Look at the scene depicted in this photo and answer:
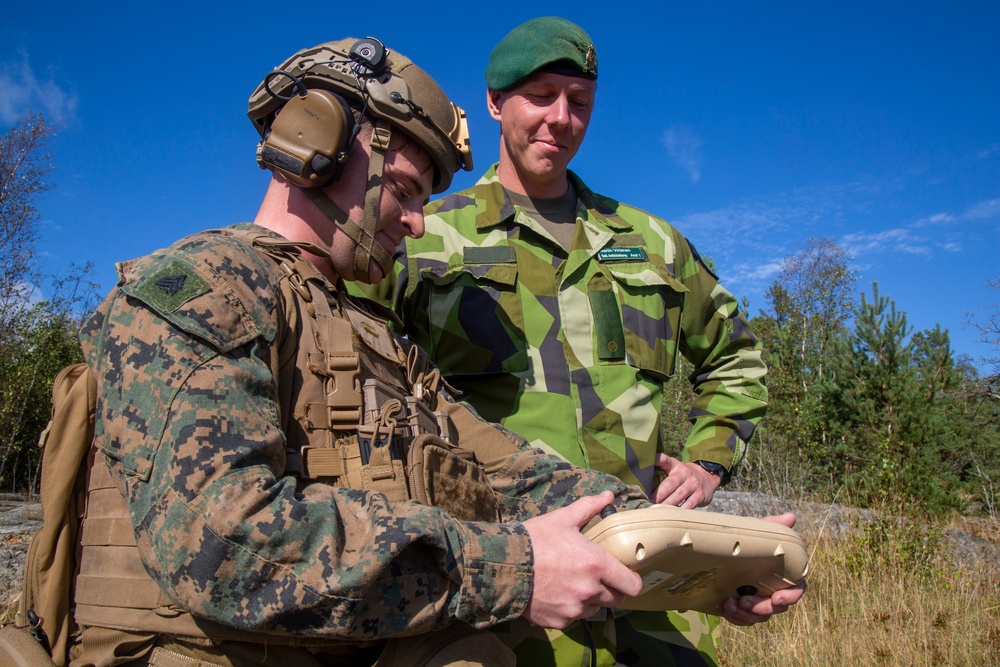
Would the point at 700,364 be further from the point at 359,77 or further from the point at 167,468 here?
the point at 167,468

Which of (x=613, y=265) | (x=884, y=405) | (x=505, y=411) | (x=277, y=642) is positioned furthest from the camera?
(x=884, y=405)

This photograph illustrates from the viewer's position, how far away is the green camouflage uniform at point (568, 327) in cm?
290

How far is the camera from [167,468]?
4.73 ft

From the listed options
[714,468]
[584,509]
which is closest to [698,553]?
[584,509]

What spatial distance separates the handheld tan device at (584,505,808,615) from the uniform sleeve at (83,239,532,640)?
25cm

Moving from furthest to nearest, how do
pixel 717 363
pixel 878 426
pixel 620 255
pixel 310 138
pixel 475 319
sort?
1. pixel 878 426
2. pixel 717 363
3. pixel 620 255
4. pixel 475 319
5. pixel 310 138

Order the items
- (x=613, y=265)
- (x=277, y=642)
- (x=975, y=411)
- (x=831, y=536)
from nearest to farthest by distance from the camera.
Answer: (x=277, y=642) < (x=613, y=265) < (x=831, y=536) < (x=975, y=411)

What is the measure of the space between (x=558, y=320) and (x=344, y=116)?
1304mm

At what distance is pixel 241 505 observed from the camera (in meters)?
1.42

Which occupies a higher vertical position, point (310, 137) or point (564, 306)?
point (310, 137)

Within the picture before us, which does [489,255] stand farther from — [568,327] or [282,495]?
[282,495]

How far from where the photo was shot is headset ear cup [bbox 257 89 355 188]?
2.05 meters

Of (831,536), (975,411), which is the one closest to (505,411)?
(831,536)

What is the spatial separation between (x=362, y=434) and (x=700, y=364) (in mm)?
2323
